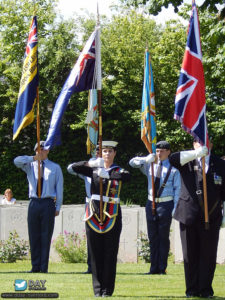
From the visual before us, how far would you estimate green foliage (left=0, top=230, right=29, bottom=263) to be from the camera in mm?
14781

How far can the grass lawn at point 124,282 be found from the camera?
877 centimetres

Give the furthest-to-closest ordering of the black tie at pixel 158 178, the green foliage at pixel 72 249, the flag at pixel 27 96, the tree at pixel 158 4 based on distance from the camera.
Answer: the green foliage at pixel 72 249
the black tie at pixel 158 178
the flag at pixel 27 96
the tree at pixel 158 4

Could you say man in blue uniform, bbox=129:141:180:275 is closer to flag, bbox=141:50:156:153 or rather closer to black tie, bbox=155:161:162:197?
black tie, bbox=155:161:162:197

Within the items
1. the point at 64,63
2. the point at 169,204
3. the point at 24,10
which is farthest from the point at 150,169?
the point at 24,10

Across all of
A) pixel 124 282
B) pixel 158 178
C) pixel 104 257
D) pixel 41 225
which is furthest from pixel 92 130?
pixel 104 257

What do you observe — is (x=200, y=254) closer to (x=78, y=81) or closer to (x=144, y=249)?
(x=78, y=81)

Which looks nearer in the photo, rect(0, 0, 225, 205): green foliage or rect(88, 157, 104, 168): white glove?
rect(88, 157, 104, 168): white glove

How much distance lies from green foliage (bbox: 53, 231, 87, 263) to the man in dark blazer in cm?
607

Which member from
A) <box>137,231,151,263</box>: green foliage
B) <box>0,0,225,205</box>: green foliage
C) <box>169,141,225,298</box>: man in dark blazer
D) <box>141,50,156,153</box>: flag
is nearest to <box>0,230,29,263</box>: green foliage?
<box>137,231,151,263</box>: green foliage

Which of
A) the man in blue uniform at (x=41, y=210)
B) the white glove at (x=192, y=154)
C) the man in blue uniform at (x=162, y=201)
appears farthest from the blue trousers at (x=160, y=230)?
the white glove at (x=192, y=154)

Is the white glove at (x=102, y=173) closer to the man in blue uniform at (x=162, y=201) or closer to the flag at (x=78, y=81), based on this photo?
the flag at (x=78, y=81)

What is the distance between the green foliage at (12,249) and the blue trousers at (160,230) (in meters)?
4.00

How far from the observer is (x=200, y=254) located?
8.41 metres

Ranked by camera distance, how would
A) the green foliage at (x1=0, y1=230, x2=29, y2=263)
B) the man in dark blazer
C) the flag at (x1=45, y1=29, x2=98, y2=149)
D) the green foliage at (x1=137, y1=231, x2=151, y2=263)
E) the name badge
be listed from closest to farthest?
the man in dark blazer
the name badge
the flag at (x1=45, y1=29, x2=98, y2=149)
the green foliage at (x1=137, y1=231, x2=151, y2=263)
the green foliage at (x1=0, y1=230, x2=29, y2=263)
